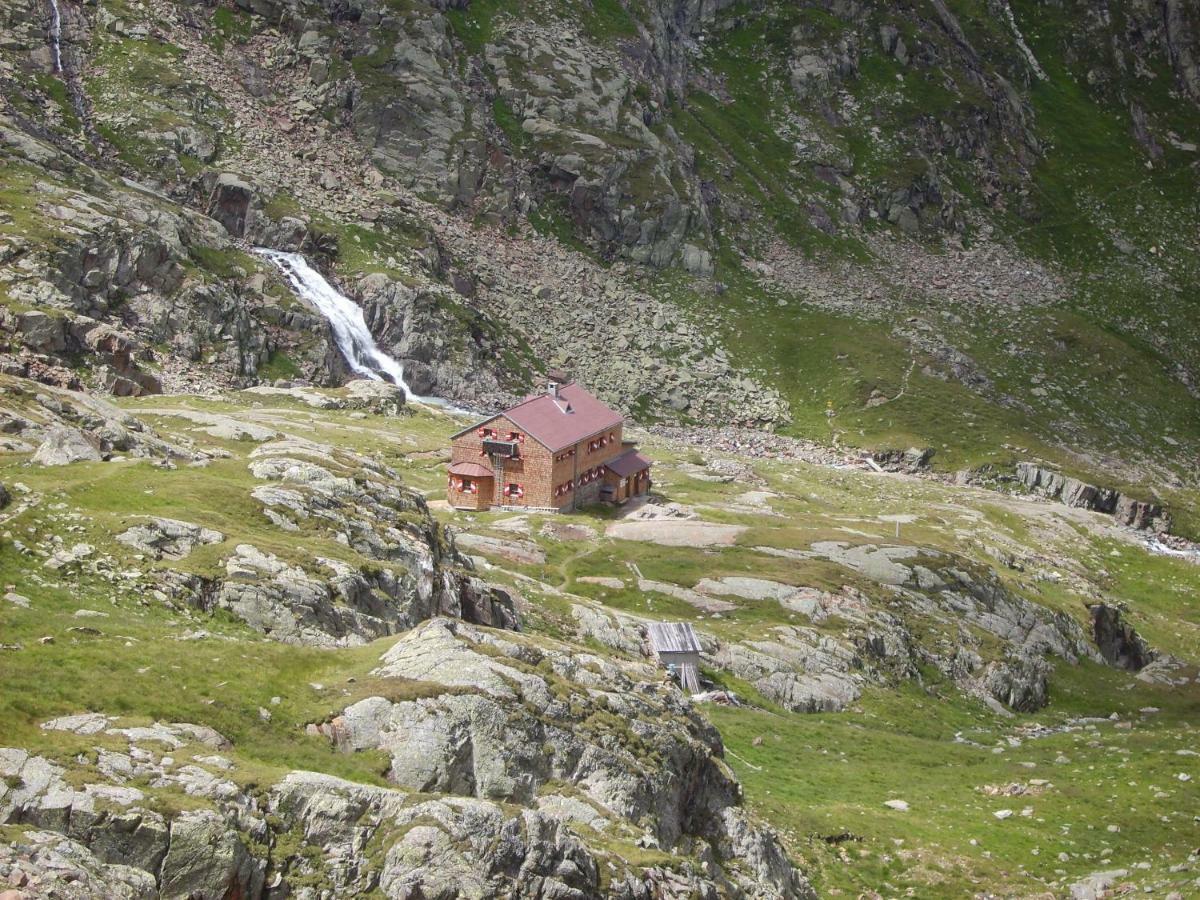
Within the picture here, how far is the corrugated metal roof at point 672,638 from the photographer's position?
221 feet

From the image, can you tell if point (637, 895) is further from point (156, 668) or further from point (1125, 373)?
point (1125, 373)

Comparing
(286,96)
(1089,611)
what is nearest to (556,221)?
(286,96)

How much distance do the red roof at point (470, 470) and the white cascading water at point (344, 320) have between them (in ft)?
154

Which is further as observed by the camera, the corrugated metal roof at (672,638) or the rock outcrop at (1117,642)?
the rock outcrop at (1117,642)

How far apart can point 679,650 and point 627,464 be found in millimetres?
40367

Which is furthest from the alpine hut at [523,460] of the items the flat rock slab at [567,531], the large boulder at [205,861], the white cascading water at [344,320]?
the large boulder at [205,861]

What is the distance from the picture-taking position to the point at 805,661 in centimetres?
7488

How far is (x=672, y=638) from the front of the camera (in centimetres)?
6800

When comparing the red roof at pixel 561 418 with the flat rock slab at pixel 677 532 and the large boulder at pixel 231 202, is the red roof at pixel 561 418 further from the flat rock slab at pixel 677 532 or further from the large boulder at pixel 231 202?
the large boulder at pixel 231 202

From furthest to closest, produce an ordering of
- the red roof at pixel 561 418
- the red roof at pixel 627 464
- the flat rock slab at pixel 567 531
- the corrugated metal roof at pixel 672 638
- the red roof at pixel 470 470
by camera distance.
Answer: the red roof at pixel 627 464
the red roof at pixel 561 418
the red roof at pixel 470 470
the flat rock slab at pixel 567 531
the corrugated metal roof at pixel 672 638

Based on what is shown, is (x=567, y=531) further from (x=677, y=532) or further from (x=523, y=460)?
(x=677, y=532)

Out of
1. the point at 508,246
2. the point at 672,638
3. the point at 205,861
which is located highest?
the point at 508,246

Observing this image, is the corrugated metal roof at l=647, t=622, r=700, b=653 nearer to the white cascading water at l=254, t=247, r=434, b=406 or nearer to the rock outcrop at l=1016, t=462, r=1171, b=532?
the white cascading water at l=254, t=247, r=434, b=406

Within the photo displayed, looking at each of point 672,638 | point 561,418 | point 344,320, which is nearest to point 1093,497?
point 561,418
